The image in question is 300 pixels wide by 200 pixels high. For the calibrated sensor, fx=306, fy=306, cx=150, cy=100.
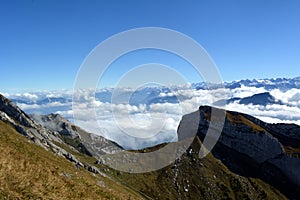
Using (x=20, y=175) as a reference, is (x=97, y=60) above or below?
above

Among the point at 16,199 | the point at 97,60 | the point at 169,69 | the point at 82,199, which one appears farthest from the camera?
the point at 169,69

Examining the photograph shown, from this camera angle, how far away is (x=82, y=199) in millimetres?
22766

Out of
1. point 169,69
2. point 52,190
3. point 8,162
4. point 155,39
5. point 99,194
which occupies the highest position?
point 155,39

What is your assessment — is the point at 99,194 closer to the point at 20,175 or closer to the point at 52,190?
the point at 52,190

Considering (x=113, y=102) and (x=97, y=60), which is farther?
(x=113, y=102)

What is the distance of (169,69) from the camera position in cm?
10225

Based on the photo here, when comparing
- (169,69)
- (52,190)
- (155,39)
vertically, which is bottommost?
(52,190)

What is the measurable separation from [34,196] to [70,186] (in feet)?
16.7

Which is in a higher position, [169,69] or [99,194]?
[169,69]

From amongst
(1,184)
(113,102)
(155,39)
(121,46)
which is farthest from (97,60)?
(1,184)

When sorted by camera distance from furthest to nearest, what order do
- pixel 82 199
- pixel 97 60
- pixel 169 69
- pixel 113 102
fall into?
pixel 169 69, pixel 113 102, pixel 97 60, pixel 82 199

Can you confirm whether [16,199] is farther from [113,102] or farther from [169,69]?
[169,69]

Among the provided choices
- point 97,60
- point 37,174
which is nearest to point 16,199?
point 37,174

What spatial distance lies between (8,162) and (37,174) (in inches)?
94.6
